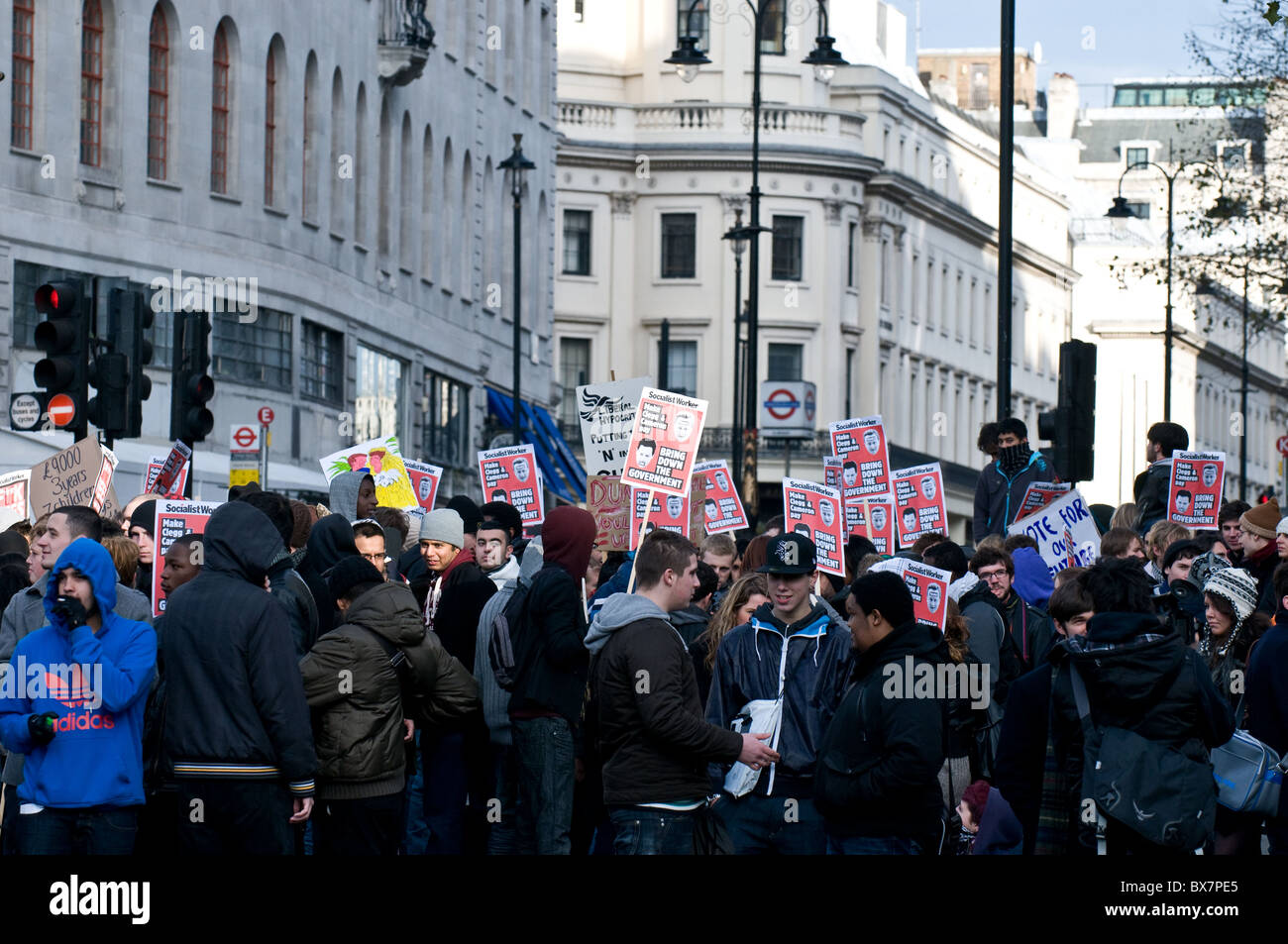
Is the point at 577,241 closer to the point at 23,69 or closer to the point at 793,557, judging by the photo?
the point at 23,69

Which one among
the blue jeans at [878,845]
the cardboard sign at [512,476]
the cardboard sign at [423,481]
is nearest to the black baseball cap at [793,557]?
the blue jeans at [878,845]

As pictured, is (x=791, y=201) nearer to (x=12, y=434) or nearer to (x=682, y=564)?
(x=12, y=434)

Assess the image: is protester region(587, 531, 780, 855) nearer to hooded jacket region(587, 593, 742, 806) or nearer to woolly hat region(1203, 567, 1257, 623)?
hooded jacket region(587, 593, 742, 806)

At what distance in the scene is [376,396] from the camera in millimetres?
47312

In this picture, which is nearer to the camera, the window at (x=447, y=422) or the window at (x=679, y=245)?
the window at (x=447, y=422)

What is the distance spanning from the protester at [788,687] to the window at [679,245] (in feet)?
235

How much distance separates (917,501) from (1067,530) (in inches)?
129

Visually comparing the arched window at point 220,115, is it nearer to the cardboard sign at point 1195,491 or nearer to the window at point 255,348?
the window at point 255,348

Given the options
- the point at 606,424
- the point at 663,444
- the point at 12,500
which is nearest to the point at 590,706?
the point at 663,444

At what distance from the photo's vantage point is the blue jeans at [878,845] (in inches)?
404

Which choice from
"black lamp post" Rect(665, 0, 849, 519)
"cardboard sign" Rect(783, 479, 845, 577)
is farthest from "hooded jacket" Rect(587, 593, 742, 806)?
"black lamp post" Rect(665, 0, 849, 519)

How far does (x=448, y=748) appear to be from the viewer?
13.6 metres
